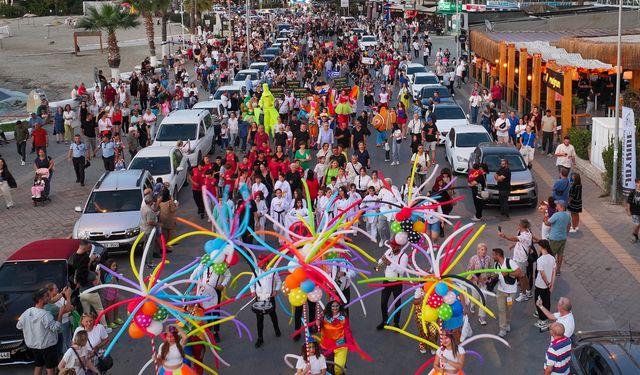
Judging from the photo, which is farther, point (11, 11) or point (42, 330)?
point (11, 11)

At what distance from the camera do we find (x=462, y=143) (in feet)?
74.6

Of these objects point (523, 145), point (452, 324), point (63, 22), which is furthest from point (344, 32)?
point (452, 324)

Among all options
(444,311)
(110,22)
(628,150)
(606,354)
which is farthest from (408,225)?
(110,22)

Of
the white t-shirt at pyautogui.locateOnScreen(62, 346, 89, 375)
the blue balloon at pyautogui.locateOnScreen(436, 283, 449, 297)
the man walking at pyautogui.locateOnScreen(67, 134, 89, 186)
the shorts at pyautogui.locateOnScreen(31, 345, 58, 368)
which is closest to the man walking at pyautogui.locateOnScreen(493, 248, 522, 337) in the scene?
the blue balloon at pyautogui.locateOnScreen(436, 283, 449, 297)

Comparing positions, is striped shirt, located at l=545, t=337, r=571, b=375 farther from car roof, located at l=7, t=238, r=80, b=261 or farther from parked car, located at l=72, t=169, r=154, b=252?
parked car, located at l=72, t=169, r=154, b=252

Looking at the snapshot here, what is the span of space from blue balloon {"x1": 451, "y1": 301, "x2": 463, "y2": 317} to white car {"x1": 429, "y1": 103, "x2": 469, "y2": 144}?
52.2ft

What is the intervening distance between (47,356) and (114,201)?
6.92 meters

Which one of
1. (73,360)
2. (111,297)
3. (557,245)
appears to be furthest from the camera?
(557,245)

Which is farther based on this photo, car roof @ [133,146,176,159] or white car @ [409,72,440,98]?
white car @ [409,72,440,98]


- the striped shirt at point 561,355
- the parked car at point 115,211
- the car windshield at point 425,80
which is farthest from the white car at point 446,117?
the striped shirt at point 561,355

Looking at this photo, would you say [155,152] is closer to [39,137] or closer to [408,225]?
[39,137]

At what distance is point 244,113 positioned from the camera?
25984 millimetres

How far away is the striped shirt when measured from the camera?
9227 mm

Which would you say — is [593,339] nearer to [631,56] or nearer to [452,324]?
[452,324]
